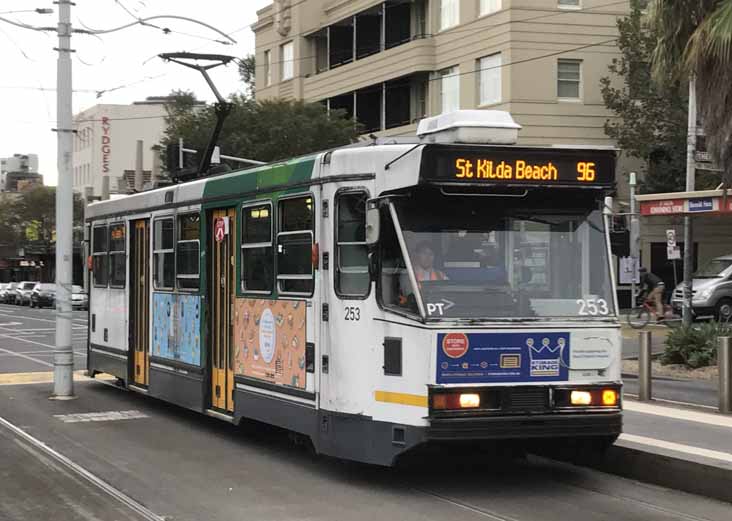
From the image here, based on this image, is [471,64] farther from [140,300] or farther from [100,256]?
[140,300]

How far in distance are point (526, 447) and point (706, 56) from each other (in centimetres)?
798

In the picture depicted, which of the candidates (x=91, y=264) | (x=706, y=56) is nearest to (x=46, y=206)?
(x=91, y=264)

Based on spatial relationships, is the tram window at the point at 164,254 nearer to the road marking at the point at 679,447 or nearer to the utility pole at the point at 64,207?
the utility pole at the point at 64,207

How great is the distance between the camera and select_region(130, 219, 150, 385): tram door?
→ 1403cm

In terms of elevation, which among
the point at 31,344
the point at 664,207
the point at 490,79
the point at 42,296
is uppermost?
the point at 490,79

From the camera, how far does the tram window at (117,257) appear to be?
15.0m

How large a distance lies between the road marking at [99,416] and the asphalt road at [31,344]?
5932 mm

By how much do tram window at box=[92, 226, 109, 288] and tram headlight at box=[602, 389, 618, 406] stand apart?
929cm

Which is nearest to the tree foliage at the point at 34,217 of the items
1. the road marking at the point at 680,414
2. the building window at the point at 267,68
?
the building window at the point at 267,68

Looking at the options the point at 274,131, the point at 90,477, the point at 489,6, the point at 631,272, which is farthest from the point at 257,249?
the point at 274,131

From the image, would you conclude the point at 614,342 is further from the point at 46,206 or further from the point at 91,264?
the point at 46,206

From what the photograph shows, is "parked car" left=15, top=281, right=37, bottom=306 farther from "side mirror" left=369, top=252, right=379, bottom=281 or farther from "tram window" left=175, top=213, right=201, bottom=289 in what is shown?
"side mirror" left=369, top=252, right=379, bottom=281

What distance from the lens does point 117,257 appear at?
15.2 meters

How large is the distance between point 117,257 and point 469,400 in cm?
841
